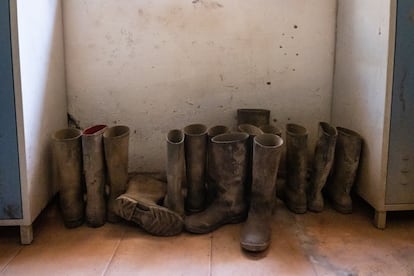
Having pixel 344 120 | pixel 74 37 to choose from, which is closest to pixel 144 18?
pixel 74 37

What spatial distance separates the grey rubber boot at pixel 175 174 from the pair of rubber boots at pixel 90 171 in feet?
0.61

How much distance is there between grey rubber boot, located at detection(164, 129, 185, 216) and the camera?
172cm

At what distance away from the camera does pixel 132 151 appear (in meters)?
2.15

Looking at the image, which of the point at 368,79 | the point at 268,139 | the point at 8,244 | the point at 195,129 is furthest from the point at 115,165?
the point at 368,79

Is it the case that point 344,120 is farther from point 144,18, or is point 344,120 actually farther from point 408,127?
point 144,18

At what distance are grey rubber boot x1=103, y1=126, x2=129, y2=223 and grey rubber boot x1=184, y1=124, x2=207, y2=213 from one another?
23 centimetres

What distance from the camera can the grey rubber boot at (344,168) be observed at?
5.98ft

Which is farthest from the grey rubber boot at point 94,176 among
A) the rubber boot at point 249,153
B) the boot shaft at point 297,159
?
the boot shaft at point 297,159

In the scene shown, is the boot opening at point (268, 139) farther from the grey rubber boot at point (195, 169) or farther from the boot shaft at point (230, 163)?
the grey rubber boot at point (195, 169)

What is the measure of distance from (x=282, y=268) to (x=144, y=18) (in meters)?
1.15

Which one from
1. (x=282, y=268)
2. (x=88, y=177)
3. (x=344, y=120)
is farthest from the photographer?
(x=344, y=120)

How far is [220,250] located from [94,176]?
1.71 ft

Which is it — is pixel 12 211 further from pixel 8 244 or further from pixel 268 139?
pixel 268 139

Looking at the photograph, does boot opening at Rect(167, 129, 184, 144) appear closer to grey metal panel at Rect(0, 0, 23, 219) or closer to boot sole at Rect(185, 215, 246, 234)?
boot sole at Rect(185, 215, 246, 234)
